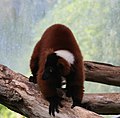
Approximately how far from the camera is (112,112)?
257 centimetres

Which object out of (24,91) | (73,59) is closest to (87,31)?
(73,59)

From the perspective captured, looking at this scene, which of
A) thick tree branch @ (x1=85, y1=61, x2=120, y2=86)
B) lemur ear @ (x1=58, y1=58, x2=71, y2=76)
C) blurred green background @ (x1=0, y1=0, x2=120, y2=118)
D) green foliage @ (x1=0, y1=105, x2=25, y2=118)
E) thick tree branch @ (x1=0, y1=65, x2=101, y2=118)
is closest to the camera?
thick tree branch @ (x1=0, y1=65, x2=101, y2=118)

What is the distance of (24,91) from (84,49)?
1.31m

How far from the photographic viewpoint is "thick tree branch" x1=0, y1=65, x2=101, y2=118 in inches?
75.8

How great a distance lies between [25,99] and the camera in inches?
77.2

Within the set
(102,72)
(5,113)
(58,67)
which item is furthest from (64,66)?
(5,113)

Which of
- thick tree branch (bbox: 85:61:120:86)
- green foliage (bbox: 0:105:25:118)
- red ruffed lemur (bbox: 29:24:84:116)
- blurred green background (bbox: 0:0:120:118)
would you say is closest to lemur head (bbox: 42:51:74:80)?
red ruffed lemur (bbox: 29:24:84:116)

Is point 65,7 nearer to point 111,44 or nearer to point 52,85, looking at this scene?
point 111,44

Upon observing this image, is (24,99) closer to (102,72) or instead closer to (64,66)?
(64,66)

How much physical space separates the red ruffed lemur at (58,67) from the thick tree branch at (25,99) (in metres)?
0.03

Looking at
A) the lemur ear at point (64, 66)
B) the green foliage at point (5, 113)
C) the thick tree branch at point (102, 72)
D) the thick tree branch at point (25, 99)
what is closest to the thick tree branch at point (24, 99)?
the thick tree branch at point (25, 99)

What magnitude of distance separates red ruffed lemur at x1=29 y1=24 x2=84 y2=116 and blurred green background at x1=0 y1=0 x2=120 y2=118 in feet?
3.28

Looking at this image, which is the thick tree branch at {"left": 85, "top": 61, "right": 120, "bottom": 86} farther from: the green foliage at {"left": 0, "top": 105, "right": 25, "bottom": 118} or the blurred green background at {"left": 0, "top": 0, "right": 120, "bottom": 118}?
the green foliage at {"left": 0, "top": 105, "right": 25, "bottom": 118}

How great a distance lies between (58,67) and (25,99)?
0.74ft
